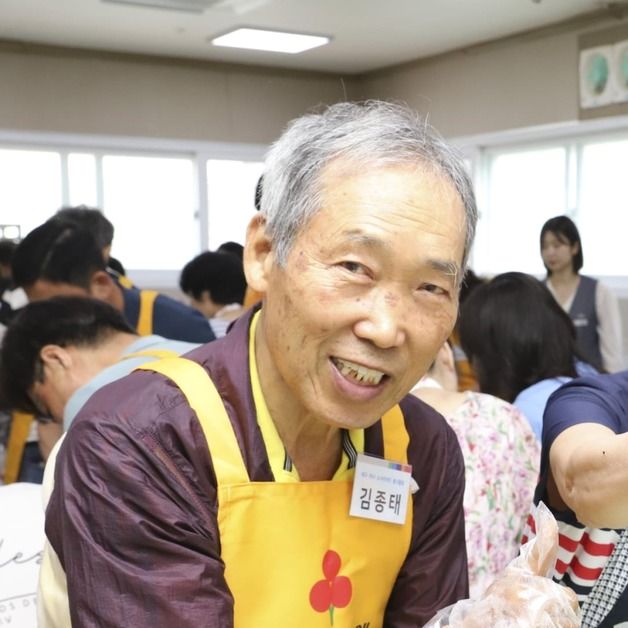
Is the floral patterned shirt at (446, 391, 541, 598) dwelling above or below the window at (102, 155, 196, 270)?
below

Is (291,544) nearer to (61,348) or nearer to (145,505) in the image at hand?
(145,505)

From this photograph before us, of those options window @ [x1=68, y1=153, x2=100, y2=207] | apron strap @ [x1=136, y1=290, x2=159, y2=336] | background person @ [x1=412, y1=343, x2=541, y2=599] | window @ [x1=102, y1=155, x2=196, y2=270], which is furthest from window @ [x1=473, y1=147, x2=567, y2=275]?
background person @ [x1=412, y1=343, x2=541, y2=599]

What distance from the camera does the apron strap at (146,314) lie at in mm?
2840

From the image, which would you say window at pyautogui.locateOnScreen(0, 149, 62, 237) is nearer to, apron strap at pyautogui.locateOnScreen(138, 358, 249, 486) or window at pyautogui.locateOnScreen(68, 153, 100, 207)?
window at pyautogui.locateOnScreen(68, 153, 100, 207)

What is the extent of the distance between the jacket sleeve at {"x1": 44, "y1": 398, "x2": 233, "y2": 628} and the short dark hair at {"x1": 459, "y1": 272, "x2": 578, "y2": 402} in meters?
1.49

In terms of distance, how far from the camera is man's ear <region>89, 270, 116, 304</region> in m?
2.56

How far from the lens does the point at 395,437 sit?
1101 mm

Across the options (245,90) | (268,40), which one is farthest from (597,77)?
(245,90)

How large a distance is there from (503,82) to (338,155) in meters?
6.18

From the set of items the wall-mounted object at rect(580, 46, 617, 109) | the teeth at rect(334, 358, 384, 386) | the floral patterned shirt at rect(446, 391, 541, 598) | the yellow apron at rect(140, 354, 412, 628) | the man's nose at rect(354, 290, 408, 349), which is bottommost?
the floral patterned shirt at rect(446, 391, 541, 598)

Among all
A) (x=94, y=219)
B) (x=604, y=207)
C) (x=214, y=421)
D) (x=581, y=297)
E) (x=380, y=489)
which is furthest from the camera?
(x=604, y=207)

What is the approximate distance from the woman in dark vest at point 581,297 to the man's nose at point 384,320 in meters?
3.75

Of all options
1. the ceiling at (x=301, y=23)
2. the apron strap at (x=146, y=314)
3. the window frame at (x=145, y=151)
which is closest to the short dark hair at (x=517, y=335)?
the apron strap at (x=146, y=314)

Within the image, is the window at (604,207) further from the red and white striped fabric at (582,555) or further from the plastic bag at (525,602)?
the plastic bag at (525,602)
